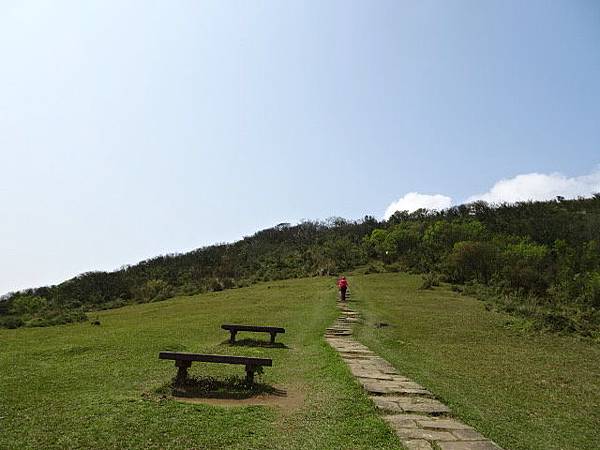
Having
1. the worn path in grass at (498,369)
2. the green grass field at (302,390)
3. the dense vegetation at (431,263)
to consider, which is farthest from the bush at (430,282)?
the green grass field at (302,390)

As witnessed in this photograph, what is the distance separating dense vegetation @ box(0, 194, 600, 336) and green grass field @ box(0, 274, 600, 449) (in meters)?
7.68

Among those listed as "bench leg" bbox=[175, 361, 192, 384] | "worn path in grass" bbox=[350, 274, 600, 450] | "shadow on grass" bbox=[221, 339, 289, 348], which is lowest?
"worn path in grass" bbox=[350, 274, 600, 450]

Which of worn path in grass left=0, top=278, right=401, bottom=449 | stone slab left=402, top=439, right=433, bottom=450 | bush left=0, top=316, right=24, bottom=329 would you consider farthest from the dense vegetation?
stone slab left=402, top=439, right=433, bottom=450

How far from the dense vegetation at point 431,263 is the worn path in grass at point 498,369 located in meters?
3.25

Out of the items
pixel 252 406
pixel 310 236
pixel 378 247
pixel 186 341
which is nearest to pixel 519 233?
pixel 378 247

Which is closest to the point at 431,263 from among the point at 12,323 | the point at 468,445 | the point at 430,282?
the point at 430,282

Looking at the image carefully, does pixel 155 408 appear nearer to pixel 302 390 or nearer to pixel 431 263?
pixel 302 390

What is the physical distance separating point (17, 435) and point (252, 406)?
9.59 ft

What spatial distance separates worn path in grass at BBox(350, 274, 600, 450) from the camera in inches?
273

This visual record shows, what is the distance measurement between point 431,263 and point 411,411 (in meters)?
43.7

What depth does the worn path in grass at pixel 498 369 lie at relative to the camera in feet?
22.7

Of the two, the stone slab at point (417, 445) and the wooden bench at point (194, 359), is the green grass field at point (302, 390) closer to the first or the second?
the stone slab at point (417, 445)

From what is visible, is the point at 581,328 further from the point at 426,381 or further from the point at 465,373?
the point at 426,381

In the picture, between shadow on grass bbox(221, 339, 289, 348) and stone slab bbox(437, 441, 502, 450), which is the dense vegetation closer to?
shadow on grass bbox(221, 339, 289, 348)
